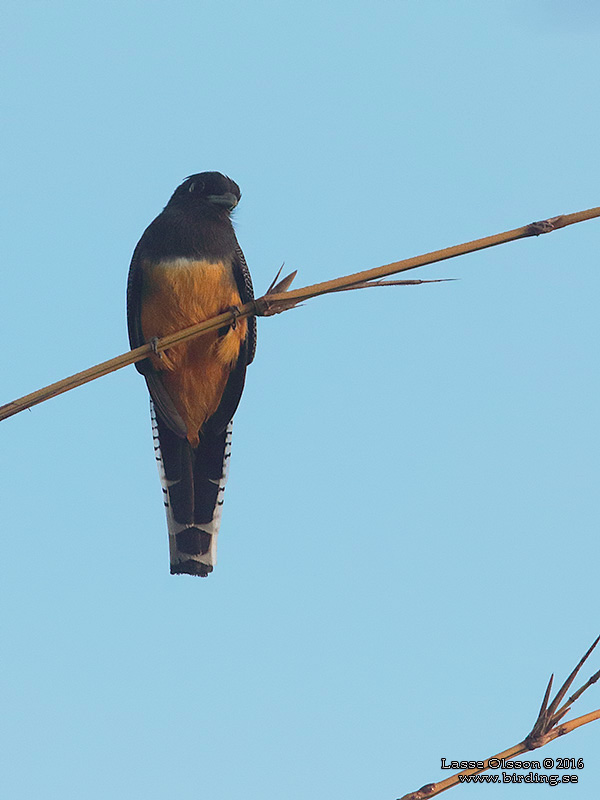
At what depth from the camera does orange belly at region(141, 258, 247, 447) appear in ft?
17.1

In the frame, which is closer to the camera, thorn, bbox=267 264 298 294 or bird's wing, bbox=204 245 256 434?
thorn, bbox=267 264 298 294

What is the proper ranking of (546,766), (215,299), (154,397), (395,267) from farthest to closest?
1. (154,397)
2. (215,299)
3. (395,267)
4. (546,766)

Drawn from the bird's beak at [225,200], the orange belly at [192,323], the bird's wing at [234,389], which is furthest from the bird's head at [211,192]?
the bird's wing at [234,389]

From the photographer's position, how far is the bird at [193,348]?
17.3 ft

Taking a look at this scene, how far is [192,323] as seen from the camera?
528 cm

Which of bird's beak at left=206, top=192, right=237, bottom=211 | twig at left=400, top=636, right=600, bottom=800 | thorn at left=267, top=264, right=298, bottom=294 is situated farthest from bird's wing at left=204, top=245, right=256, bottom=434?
twig at left=400, top=636, right=600, bottom=800

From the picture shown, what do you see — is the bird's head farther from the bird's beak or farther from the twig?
the twig

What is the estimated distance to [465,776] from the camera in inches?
70.1

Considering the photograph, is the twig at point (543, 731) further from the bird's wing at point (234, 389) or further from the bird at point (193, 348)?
the bird's wing at point (234, 389)

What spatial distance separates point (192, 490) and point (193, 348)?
81 centimetres

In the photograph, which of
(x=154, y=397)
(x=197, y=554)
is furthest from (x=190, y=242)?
(x=197, y=554)

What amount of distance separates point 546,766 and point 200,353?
12.1 feet

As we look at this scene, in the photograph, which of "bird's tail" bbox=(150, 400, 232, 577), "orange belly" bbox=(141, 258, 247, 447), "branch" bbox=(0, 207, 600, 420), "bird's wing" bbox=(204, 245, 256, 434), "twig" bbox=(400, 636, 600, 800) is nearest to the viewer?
"twig" bbox=(400, 636, 600, 800)

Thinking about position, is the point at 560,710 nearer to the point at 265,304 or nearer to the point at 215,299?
the point at 265,304
